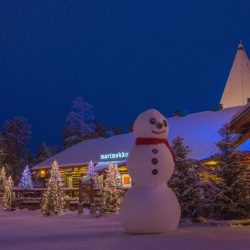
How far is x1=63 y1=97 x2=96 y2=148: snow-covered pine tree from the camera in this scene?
51438mm

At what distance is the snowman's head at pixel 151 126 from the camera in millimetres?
11383

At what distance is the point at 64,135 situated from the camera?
53.2 metres

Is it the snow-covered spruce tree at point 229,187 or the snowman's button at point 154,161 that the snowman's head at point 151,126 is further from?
the snow-covered spruce tree at point 229,187

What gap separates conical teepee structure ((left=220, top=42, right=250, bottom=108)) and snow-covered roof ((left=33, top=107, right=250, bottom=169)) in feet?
6.56

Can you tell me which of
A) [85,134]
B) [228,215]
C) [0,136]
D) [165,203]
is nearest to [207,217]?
[228,215]

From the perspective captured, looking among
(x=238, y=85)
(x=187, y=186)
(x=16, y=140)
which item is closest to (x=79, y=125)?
(x=16, y=140)

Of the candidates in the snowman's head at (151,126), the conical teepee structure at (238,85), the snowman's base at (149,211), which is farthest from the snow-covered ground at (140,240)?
the conical teepee structure at (238,85)

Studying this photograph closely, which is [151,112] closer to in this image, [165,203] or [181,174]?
[165,203]

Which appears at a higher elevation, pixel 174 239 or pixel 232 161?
pixel 232 161

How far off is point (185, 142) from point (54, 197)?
28.8 ft

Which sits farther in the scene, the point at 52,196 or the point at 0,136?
the point at 0,136

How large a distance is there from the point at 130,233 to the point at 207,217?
14.9ft

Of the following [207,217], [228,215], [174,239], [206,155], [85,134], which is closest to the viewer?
[174,239]

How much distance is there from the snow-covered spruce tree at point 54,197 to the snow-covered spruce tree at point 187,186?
23.2ft
